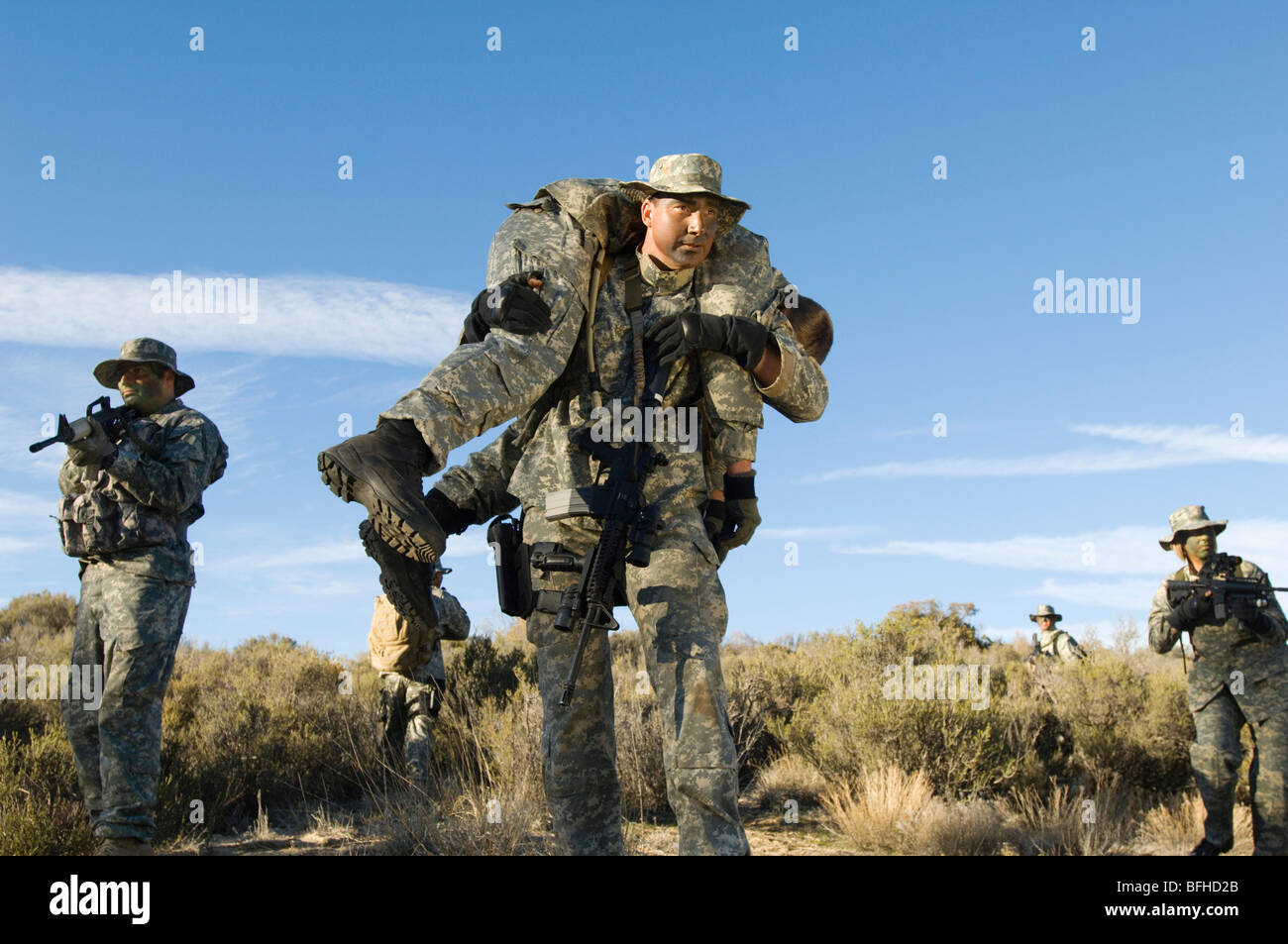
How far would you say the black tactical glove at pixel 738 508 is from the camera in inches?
171

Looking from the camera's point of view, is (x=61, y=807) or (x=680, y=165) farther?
(x=61, y=807)

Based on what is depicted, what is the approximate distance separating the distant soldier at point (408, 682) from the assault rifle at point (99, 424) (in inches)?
144

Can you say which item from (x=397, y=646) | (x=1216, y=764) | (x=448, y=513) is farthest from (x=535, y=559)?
(x=1216, y=764)

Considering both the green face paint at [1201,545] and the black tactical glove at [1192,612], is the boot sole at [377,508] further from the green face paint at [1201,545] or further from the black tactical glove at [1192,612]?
the green face paint at [1201,545]

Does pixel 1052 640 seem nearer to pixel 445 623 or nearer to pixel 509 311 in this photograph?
pixel 445 623

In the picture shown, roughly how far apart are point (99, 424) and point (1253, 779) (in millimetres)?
10047

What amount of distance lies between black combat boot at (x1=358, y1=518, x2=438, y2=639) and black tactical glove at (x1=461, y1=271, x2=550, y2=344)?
81cm

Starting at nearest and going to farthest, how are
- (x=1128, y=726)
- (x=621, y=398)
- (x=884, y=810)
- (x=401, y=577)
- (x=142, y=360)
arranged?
(x=401, y=577) → (x=621, y=398) → (x=142, y=360) → (x=884, y=810) → (x=1128, y=726)

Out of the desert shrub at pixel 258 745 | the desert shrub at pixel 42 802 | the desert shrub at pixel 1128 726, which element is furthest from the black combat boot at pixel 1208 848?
the desert shrub at pixel 42 802

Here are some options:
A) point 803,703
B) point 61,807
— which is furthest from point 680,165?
point 803,703

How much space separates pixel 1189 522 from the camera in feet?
33.7

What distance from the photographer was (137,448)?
22.6 feet
